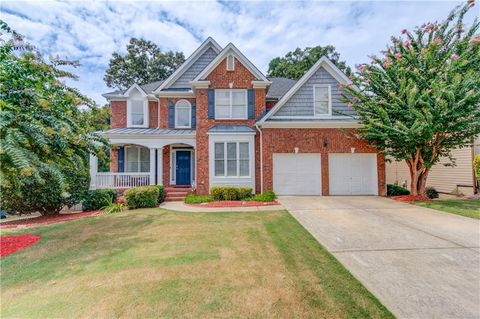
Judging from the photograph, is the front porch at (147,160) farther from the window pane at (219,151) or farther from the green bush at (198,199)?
the green bush at (198,199)

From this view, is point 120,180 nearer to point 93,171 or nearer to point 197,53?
point 93,171

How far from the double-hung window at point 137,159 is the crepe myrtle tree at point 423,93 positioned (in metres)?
13.1

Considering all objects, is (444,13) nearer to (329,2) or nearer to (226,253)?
(329,2)

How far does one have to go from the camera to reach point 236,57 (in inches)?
510

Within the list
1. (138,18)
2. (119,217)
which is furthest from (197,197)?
(138,18)

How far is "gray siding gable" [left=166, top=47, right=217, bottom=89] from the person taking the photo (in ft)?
50.6

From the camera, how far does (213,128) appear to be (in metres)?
12.8

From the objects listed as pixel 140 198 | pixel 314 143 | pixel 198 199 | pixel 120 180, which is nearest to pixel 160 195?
pixel 140 198

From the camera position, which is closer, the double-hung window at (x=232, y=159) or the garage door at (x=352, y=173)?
the garage door at (x=352, y=173)

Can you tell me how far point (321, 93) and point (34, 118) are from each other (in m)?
12.5

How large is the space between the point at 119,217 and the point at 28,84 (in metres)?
5.55

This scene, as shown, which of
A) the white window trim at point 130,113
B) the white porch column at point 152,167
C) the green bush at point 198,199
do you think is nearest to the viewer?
the green bush at point 198,199

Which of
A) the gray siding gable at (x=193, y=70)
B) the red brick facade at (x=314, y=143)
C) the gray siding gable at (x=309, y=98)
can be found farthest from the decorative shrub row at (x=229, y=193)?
the gray siding gable at (x=193, y=70)

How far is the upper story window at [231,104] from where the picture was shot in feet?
43.3
